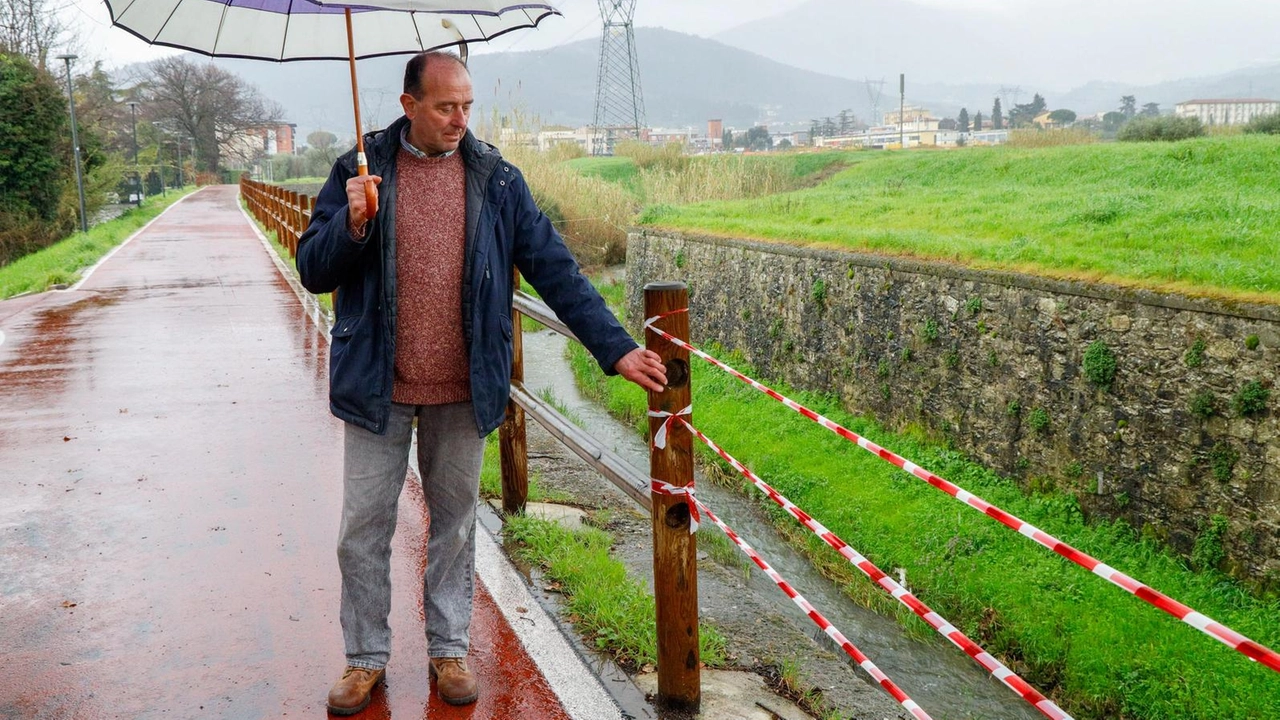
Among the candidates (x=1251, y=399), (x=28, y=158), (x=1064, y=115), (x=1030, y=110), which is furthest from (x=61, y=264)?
(x=1030, y=110)

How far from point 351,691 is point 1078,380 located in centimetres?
610

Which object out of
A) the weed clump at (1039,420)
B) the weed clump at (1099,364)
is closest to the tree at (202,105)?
the weed clump at (1039,420)

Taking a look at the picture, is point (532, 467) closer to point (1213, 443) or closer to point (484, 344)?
point (484, 344)

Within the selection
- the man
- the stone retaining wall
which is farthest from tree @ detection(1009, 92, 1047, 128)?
the man

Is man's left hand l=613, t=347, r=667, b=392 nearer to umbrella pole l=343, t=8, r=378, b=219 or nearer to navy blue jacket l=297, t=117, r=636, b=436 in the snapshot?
navy blue jacket l=297, t=117, r=636, b=436

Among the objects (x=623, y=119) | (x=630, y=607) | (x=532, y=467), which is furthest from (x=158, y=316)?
(x=623, y=119)

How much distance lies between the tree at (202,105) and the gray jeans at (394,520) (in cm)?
8452

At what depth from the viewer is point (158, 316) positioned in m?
12.5

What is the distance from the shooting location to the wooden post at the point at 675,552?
130 inches

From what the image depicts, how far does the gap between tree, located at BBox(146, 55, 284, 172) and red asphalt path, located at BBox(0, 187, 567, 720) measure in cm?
7759

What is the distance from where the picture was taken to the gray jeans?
3.29 m

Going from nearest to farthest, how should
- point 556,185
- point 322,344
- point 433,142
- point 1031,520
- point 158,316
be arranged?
point 433,142
point 1031,520
point 322,344
point 158,316
point 556,185

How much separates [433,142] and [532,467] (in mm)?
3749

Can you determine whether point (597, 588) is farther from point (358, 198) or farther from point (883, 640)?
point (883, 640)
